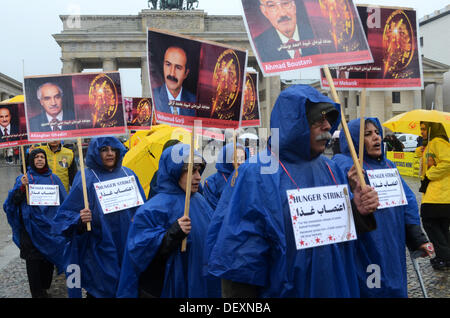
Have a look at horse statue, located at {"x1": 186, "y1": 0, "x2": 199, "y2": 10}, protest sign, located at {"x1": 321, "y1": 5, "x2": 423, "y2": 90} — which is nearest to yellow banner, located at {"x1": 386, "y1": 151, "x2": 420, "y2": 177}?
protest sign, located at {"x1": 321, "y1": 5, "x2": 423, "y2": 90}

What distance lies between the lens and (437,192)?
609 cm

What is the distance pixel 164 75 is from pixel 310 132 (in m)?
1.16

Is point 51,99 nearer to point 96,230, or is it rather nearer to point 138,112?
point 96,230

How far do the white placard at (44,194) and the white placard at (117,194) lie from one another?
181 cm

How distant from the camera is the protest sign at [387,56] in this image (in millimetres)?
3076

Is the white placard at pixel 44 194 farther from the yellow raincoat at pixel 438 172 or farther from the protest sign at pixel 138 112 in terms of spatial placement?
the yellow raincoat at pixel 438 172

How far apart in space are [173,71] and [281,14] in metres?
0.85

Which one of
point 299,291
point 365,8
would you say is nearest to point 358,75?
point 365,8

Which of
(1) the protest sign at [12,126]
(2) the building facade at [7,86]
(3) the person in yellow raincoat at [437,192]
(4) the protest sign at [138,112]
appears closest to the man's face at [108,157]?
(1) the protest sign at [12,126]

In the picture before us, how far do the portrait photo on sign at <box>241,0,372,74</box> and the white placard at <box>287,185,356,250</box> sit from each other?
697 mm

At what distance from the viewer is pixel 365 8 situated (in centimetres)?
311

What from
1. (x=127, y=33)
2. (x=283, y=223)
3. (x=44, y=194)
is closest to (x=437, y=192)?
(x=283, y=223)

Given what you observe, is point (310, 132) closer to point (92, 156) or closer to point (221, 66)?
point (221, 66)
